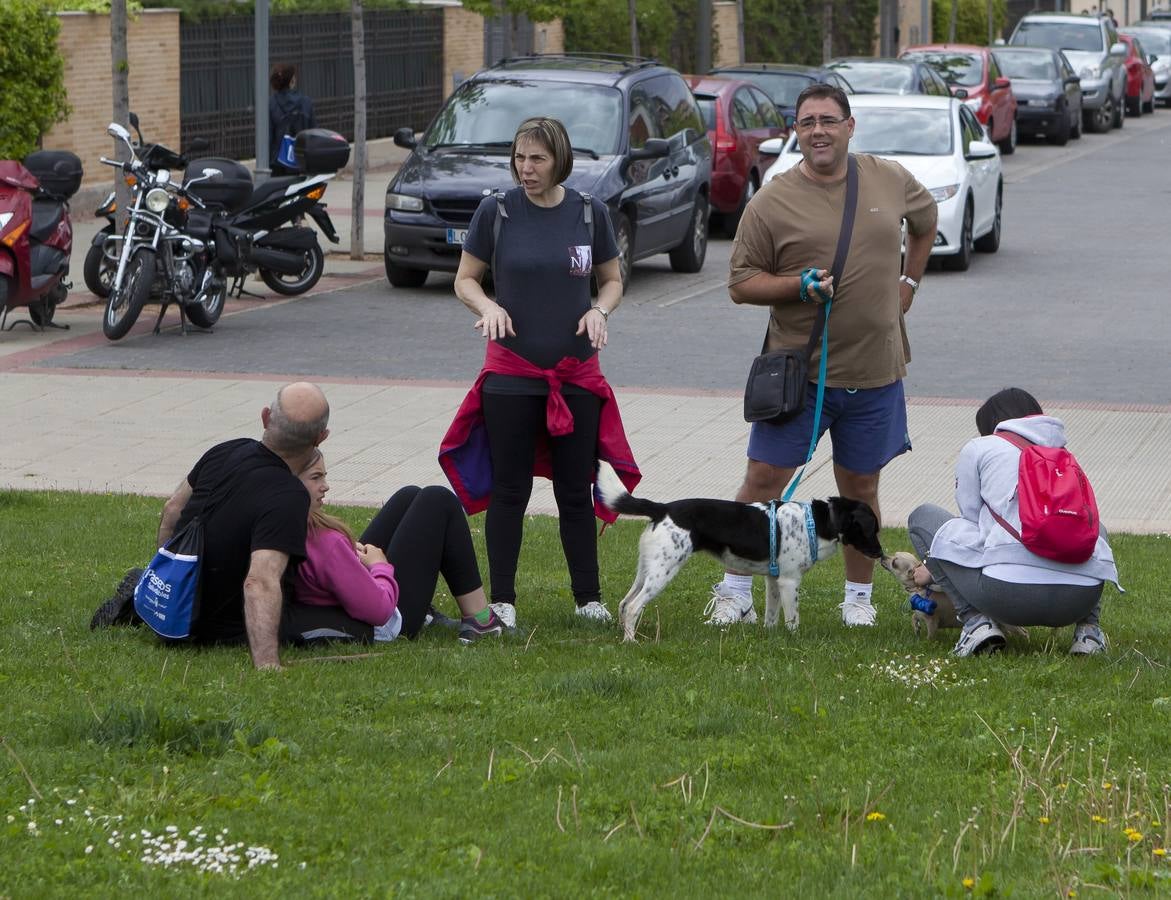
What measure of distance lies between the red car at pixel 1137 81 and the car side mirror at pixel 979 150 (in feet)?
76.5

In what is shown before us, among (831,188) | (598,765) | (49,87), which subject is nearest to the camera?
(598,765)

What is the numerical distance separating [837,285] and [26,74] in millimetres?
14223

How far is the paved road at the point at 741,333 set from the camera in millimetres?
13203

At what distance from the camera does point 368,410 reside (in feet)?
39.1

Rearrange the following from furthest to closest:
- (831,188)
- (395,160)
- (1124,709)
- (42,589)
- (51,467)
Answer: (395,160) → (51,467) → (42,589) → (831,188) → (1124,709)

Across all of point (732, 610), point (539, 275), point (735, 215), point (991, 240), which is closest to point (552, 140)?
point (539, 275)

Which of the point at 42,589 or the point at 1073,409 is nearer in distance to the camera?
the point at 42,589

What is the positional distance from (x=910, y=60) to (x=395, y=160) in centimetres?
849

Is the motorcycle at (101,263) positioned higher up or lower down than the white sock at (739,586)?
higher up

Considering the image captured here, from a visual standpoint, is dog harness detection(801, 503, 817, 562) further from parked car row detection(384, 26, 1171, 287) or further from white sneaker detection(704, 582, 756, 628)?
parked car row detection(384, 26, 1171, 287)

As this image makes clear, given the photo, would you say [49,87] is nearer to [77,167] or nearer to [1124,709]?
[77,167]

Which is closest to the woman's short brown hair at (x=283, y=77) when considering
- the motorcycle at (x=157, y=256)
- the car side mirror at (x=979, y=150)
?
the motorcycle at (x=157, y=256)

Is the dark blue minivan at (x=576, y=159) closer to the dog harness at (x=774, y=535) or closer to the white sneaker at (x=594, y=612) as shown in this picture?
the white sneaker at (x=594, y=612)

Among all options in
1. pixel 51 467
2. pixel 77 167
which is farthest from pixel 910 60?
pixel 51 467
